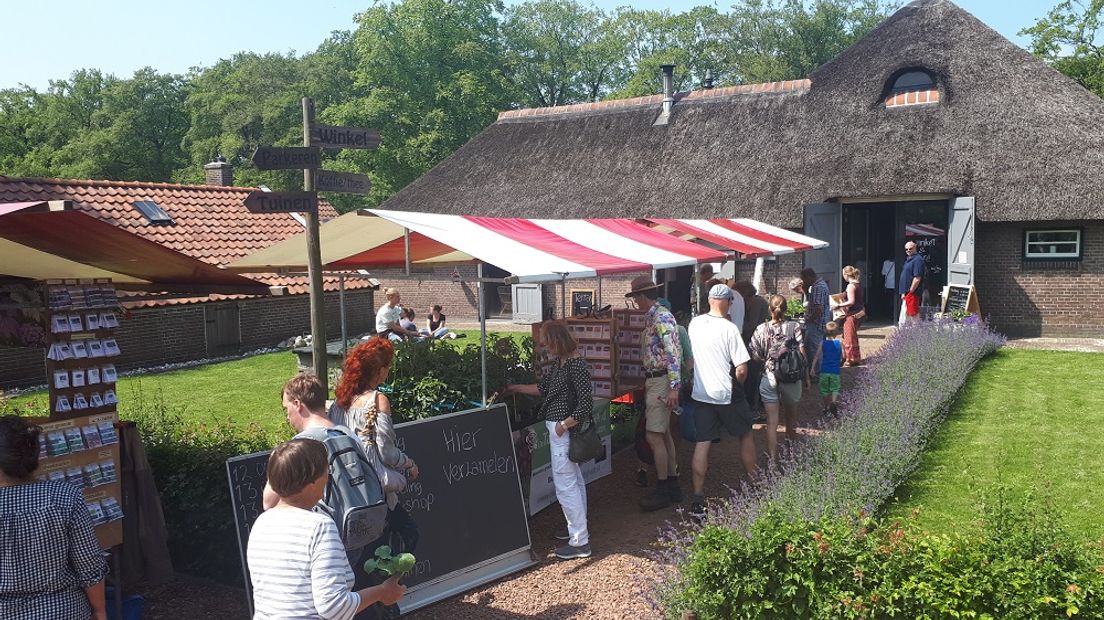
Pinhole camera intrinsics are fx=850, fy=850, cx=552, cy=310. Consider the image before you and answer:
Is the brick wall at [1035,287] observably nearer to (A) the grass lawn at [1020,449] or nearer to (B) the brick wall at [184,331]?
(A) the grass lawn at [1020,449]

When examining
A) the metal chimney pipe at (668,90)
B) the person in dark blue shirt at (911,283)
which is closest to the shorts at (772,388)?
the person in dark blue shirt at (911,283)

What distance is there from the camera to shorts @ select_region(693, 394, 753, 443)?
22.9 ft

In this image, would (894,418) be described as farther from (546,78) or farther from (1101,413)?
(546,78)

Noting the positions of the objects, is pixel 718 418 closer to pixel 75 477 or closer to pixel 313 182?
pixel 313 182

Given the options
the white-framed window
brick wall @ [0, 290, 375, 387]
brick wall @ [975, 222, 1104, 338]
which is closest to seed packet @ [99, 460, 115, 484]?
brick wall @ [0, 290, 375, 387]

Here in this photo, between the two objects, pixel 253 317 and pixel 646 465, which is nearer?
pixel 646 465

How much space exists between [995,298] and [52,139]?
155 feet

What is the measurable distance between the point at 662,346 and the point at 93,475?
428 centimetres

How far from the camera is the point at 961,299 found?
16891 millimetres

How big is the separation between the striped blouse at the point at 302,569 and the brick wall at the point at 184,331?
555 inches

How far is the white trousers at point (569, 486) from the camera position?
6.14 meters

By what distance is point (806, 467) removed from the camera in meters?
6.37

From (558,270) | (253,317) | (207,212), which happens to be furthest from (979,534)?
(207,212)

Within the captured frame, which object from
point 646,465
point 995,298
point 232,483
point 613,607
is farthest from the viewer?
point 995,298
